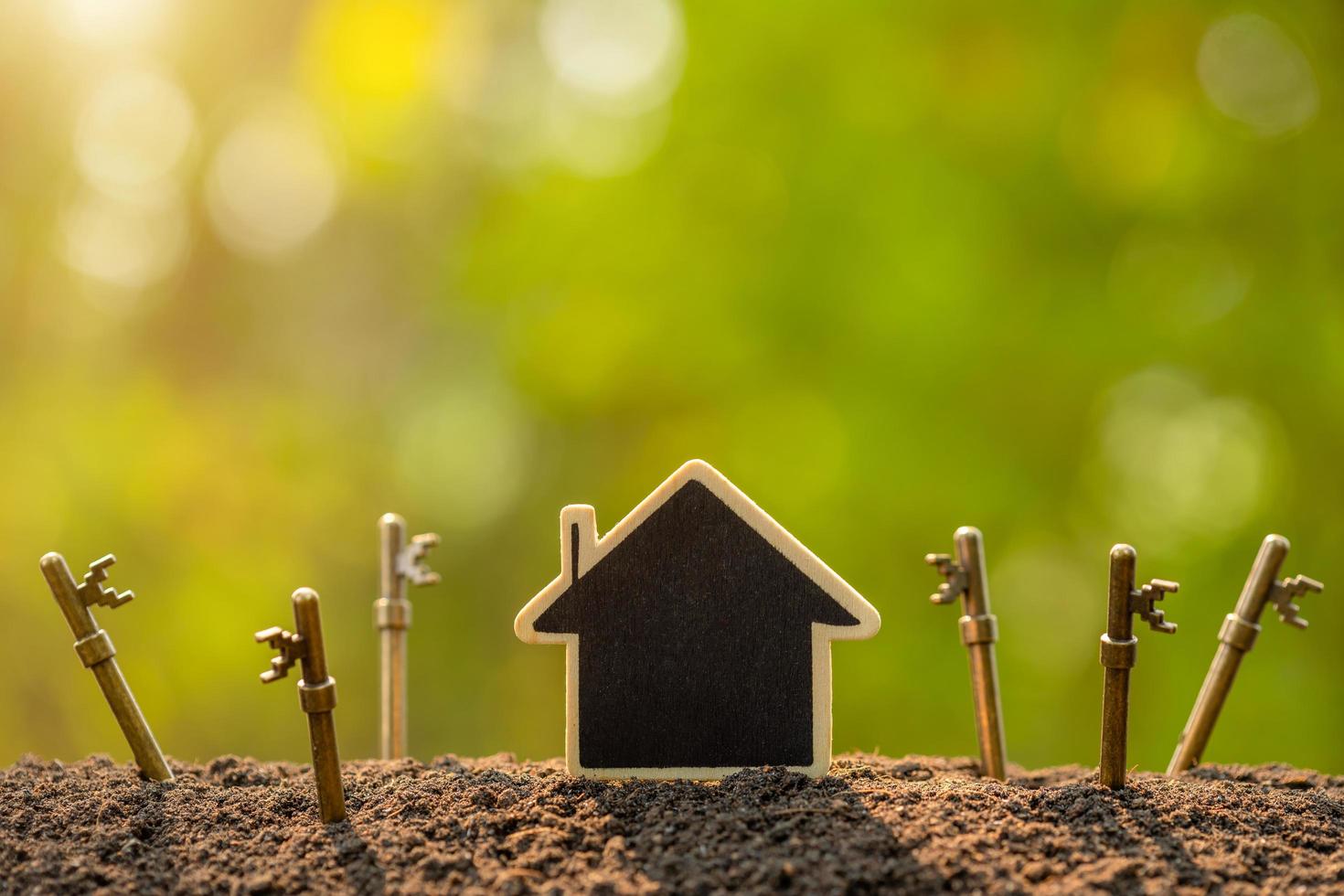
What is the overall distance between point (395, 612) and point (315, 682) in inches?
28.9

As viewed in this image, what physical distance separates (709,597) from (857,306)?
418cm

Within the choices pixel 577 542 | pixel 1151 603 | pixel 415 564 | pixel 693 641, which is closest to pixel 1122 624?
pixel 1151 603

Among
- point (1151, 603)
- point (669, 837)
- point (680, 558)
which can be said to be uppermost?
point (680, 558)

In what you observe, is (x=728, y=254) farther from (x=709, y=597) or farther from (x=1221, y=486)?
(x=709, y=597)

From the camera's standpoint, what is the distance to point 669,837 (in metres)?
1.92

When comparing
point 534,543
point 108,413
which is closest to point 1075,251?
point 534,543

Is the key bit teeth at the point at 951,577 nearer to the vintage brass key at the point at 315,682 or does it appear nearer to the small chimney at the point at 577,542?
the small chimney at the point at 577,542

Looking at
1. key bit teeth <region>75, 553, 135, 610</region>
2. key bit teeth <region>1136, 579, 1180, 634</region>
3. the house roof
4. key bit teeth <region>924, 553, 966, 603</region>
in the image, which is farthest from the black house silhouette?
key bit teeth <region>75, 553, 135, 610</region>

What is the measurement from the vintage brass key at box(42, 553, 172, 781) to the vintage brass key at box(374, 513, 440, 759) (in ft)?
1.88

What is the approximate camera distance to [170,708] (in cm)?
655

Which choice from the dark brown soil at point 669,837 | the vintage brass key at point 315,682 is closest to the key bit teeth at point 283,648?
the vintage brass key at point 315,682

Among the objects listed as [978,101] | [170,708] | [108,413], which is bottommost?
[170,708]

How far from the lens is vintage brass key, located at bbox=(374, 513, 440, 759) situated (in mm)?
2742

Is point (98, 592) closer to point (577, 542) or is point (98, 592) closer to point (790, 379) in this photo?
point (577, 542)
